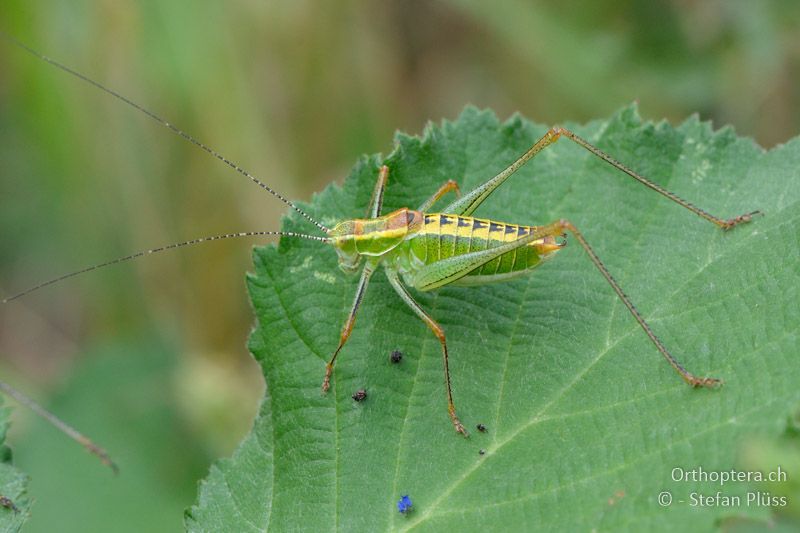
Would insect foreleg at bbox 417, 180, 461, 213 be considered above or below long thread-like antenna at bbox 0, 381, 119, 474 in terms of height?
above

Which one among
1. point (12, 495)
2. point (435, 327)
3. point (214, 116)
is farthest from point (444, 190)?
point (214, 116)

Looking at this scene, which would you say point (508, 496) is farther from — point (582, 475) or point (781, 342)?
point (781, 342)

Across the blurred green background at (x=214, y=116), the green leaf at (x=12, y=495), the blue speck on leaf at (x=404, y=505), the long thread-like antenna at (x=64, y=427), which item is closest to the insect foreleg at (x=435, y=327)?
the blue speck on leaf at (x=404, y=505)

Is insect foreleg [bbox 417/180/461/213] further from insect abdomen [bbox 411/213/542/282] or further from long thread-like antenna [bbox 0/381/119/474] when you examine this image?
long thread-like antenna [bbox 0/381/119/474]

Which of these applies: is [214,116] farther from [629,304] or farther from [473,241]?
[629,304]

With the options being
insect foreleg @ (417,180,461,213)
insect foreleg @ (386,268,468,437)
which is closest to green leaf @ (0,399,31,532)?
insect foreleg @ (386,268,468,437)

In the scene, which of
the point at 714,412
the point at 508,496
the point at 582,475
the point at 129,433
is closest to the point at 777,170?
the point at 714,412
